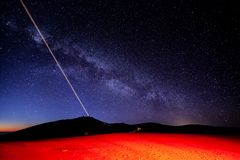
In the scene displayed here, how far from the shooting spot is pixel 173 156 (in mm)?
13109

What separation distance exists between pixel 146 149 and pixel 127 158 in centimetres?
305

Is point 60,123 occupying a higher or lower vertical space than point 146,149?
higher

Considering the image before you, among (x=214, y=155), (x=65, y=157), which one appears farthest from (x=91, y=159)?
(x=214, y=155)

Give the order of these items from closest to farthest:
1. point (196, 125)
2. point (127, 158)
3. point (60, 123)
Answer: point (127, 158), point (196, 125), point (60, 123)

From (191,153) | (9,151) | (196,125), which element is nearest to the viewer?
(9,151)

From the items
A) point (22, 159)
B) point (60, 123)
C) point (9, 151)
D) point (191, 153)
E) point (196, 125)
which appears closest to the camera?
point (22, 159)

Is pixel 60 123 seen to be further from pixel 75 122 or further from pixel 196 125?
pixel 196 125

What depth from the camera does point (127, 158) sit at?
39.9 ft

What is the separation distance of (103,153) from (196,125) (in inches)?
1968

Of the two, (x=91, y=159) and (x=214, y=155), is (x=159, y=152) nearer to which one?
(x=214, y=155)

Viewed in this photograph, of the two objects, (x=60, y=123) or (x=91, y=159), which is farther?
(x=60, y=123)

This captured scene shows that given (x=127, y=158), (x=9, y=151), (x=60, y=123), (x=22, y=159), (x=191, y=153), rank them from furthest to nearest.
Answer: (x=60, y=123) < (x=191, y=153) < (x=9, y=151) < (x=127, y=158) < (x=22, y=159)

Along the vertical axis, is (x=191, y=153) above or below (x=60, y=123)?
below

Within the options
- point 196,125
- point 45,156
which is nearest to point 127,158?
point 45,156
